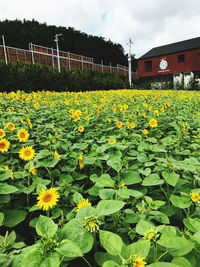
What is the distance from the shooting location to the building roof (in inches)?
1063

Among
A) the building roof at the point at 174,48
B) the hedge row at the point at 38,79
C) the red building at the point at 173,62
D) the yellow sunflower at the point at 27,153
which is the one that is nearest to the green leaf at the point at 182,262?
the yellow sunflower at the point at 27,153

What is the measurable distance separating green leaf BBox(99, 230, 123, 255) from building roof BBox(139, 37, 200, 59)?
3026 centimetres

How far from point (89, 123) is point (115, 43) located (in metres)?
65.3

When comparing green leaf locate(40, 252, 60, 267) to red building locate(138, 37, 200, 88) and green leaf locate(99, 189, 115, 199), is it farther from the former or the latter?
red building locate(138, 37, 200, 88)

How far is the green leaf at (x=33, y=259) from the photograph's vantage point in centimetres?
64

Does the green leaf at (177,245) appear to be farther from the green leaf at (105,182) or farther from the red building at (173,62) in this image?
the red building at (173,62)

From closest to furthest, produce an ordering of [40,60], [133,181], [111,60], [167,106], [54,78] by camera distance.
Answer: [133,181], [167,106], [54,78], [40,60], [111,60]

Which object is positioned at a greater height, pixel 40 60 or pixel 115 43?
pixel 115 43

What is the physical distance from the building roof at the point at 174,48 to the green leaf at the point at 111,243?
3026 centimetres

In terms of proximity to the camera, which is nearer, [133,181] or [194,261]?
[194,261]

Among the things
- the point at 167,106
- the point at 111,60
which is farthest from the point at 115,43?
the point at 167,106

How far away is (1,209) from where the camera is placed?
1176 mm

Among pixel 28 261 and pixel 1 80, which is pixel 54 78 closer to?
pixel 1 80

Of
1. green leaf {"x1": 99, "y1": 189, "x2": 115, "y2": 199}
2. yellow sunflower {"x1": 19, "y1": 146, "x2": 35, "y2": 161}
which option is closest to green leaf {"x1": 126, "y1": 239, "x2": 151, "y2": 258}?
green leaf {"x1": 99, "y1": 189, "x2": 115, "y2": 199}
